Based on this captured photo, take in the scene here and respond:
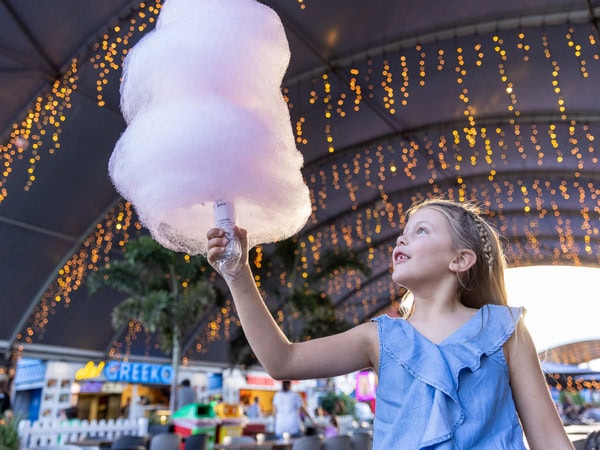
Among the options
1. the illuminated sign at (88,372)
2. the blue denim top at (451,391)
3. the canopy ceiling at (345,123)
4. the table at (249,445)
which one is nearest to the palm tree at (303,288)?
the canopy ceiling at (345,123)

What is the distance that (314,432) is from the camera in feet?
22.4

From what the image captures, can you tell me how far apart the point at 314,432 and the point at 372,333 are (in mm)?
6152

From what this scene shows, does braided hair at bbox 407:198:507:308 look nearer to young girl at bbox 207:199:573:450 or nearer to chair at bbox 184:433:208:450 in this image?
young girl at bbox 207:199:573:450

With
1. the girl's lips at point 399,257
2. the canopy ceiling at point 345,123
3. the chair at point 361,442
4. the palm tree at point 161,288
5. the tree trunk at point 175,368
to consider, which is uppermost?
the canopy ceiling at point 345,123

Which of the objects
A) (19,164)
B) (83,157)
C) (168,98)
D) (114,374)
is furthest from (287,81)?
(114,374)

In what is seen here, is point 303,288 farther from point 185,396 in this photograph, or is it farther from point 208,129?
point 208,129

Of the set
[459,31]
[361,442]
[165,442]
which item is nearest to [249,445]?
[165,442]

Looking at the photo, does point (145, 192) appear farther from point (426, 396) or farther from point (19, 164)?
point (19, 164)

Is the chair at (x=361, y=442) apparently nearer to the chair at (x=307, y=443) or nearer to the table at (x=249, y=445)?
the table at (x=249, y=445)

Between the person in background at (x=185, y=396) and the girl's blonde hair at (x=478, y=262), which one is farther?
the person in background at (x=185, y=396)

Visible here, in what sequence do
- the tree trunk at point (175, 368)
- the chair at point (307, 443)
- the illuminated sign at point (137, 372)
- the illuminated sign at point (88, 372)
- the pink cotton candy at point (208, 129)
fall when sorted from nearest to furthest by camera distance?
the pink cotton candy at point (208, 129), the chair at point (307, 443), the tree trunk at point (175, 368), the illuminated sign at point (88, 372), the illuminated sign at point (137, 372)

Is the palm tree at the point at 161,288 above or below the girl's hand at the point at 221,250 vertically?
above

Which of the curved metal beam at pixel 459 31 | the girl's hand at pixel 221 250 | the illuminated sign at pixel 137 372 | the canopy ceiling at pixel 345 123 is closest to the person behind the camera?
the girl's hand at pixel 221 250

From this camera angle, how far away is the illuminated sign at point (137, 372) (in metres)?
16.2
